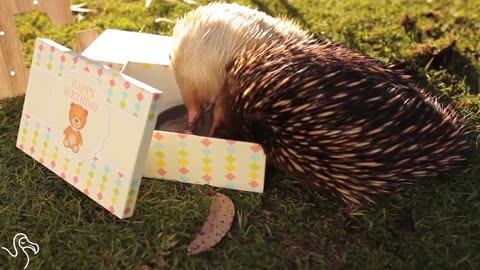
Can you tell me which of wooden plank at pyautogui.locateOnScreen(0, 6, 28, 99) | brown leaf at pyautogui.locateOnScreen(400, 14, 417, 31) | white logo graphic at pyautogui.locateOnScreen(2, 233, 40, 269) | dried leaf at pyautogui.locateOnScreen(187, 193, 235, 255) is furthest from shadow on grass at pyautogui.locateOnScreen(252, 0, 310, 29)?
white logo graphic at pyautogui.locateOnScreen(2, 233, 40, 269)

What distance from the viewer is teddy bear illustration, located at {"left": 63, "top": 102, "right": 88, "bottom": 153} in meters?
2.42

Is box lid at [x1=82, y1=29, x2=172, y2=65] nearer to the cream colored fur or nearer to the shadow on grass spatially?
the cream colored fur

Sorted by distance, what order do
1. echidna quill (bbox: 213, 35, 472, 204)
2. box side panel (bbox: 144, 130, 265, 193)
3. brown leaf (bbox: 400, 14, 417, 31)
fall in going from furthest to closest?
1. brown leaf (bbox: 400, 14, 417, 31)
2. box side panel (bbox: 144, 130, 265, 193)
3. echidna quill (bbox: 213, 35, 472, 204)

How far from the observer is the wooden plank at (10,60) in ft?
9.76

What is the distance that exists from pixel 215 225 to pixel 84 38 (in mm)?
1419

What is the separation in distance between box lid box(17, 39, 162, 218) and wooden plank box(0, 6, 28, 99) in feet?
1.64

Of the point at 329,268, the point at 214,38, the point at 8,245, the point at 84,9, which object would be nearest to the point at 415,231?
the point at 329,268

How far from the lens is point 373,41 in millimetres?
3611

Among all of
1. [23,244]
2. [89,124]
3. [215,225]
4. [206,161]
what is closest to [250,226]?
[215,225]

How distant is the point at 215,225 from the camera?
2334mm

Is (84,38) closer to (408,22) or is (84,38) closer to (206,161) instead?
(206,161)

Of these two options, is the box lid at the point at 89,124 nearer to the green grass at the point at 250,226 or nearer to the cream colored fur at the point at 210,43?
the green grass at the point at 250,226

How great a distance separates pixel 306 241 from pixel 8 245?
3.62 ft

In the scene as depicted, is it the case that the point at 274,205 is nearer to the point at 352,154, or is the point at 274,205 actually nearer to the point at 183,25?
the point at 352,154
